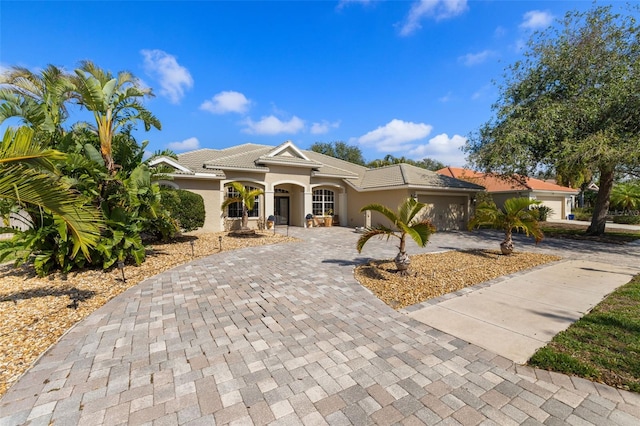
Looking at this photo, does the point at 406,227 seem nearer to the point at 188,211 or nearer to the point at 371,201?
the point at 188,211

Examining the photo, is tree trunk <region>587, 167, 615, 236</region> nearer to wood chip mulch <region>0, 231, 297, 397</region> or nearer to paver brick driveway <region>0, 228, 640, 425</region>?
paver brick driveway <region>0, 228, 640, 425</region>

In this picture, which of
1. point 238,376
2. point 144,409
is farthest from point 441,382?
point 144,409

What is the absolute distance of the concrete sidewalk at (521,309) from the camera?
13.8 ft

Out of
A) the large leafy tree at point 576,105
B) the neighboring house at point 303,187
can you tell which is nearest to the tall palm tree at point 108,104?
the neighboring house at point 303,187

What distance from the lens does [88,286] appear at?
21.6 feet

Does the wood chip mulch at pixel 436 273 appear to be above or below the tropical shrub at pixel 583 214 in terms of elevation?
below

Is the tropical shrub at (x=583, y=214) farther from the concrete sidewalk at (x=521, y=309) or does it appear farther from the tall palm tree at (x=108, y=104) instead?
the tall palm tree at (x=108, y=104)

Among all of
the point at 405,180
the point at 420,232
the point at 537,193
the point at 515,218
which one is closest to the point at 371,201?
the point at 405,180

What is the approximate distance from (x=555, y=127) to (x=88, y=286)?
1896 cm

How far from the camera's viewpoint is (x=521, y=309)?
17.5 feet

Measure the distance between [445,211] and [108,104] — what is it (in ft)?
60.1

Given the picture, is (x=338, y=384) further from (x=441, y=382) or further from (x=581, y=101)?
(x=581, y=101)

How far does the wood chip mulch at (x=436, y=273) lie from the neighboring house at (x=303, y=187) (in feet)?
24.0

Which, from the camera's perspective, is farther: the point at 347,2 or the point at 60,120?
the point at 347,2
